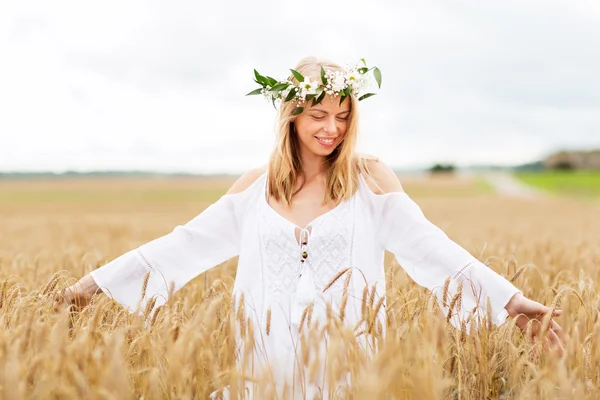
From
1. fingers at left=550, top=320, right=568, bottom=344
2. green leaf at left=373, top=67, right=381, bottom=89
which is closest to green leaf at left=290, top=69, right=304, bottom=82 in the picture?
green leaf at left=373, top=67, right=381, bottom=89

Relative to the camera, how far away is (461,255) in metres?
2.80

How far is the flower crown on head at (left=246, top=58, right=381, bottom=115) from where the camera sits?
2.90m

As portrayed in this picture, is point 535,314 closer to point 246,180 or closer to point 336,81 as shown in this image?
point 336,81

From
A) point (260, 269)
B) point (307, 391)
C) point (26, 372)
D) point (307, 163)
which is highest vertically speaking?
point (307, 163)

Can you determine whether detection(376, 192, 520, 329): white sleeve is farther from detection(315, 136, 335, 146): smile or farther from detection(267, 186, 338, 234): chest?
detection(315, 136, 335, 146): smile

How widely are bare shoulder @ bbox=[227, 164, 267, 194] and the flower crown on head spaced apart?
37 centimetres

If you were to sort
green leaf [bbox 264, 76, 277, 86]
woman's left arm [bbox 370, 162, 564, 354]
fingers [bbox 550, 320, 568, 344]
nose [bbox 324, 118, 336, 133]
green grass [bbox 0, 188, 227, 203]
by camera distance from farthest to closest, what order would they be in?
1. green grass [bbox 0, 188, 227, 203]
2. green leaf [bbox 264, 76, 277, 86]
3. nose [bbox 324, 118, 336, 133]
4. woman's left arm [bbox 370, 162, 564, 354]
5. fingers [bbox 550, 320, 568, 344]

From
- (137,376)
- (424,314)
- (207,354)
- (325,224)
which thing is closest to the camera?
(207,354)

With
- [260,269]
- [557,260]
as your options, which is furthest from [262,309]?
[557,260]

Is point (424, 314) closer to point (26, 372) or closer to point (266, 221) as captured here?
point (266, 221)

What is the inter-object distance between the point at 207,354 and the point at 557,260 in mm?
4144

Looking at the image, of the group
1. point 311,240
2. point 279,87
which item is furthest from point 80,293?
point 279,87

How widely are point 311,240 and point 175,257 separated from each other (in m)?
0.76

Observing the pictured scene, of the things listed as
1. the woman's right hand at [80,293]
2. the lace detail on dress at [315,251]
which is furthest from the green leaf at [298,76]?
the woman's right hand at [80,293]
